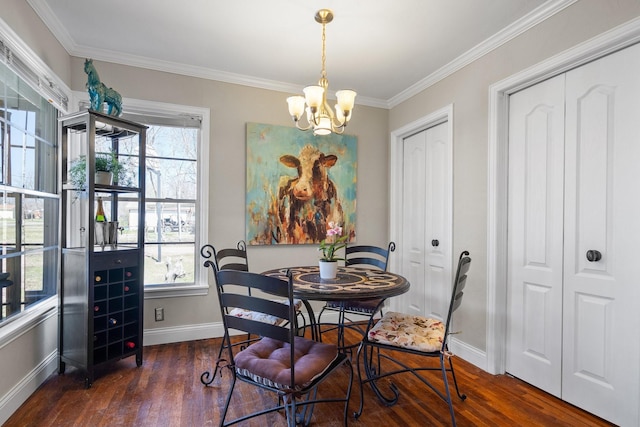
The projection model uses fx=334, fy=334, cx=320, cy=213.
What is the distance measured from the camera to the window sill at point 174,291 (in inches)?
122

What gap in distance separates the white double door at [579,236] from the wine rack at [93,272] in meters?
2.93

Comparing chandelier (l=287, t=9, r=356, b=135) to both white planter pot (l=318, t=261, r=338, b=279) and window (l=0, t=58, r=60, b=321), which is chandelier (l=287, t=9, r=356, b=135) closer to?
white planter pot (l=318, t=261, r=338, b=279)

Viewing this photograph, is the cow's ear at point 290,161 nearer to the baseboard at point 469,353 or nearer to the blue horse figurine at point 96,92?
the blue horse figurine at point 96,92

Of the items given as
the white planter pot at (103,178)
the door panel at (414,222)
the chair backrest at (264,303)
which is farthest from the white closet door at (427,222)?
the white planter pot at (103,178)

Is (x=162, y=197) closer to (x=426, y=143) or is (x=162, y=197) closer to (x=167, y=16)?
(x=167, y=16)

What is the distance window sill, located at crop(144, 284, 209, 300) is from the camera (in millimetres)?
3088

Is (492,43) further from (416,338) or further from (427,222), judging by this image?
(416,338)

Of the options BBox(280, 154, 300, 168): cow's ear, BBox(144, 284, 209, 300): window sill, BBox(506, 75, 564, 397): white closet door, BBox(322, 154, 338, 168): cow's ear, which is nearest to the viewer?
BBox(506, 75, 564, 397): white closet door

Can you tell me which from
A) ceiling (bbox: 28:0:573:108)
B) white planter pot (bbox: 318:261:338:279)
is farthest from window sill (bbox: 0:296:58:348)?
ceiling (bbox: 28:0:573:108)

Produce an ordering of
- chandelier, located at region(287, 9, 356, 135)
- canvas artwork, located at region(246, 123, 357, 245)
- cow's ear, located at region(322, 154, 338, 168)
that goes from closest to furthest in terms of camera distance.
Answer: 1. chandelier, located at region(287, 9, 356, 135)
2. canvas artwork, located at region(246, 123, 357, 245)
3. cow's ear, located at region(322, 154, 338, 168)

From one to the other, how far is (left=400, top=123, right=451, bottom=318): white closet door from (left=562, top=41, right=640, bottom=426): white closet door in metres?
1.07

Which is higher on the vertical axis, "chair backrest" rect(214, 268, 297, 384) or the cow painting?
the cow painting

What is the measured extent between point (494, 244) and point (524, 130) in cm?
88

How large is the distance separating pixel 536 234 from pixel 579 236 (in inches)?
11.1
